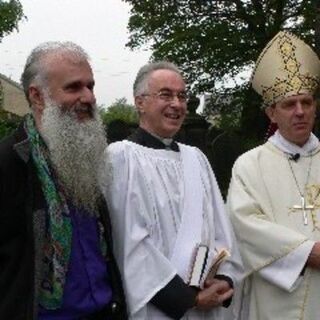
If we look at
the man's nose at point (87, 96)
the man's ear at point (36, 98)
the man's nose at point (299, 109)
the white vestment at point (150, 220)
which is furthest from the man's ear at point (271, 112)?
the man's ear at point (36, 98)

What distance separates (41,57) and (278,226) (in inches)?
61.6

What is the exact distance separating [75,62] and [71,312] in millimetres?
991

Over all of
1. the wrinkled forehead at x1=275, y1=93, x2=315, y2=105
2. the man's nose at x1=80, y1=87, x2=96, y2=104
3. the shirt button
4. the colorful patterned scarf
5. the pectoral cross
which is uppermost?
the man's nose at x1=80, y1=87, x2=96, y2=104

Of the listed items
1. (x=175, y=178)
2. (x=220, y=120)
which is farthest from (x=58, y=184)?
(x=220, y=120)

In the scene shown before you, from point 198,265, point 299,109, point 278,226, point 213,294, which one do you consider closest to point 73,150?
point 198,265

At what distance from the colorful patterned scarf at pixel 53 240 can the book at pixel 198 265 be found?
648 mm

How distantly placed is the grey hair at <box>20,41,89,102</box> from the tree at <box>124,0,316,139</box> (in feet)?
57.8

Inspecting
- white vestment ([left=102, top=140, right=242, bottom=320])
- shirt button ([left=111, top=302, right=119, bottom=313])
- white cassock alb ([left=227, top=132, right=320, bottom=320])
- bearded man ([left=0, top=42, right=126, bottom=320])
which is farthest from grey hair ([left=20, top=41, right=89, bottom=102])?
white cassock alb ([left=227, top=132, right=320, bottom=320])

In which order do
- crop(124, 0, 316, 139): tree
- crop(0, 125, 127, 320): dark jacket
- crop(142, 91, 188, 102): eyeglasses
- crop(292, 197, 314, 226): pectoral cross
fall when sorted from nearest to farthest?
crop(0, 125, 127, 320): dark jacket < crop(142, 91, 188, 102): eyeglasses < crop(292, 197, 314, 226): pectoral cross < crop(124, 0, 316, 139): tree

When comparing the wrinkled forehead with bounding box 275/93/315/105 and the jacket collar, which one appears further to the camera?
the wrinkled forehead with bounding box 275/93/315/105

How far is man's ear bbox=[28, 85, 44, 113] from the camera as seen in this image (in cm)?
283

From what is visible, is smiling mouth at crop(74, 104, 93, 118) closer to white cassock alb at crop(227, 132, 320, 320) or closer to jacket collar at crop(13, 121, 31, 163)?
jacket collar at crop(13, 121, 31, 163)

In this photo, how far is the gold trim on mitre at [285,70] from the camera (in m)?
3.94

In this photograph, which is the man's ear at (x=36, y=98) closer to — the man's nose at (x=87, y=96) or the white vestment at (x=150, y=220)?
the man's nose at (x=87, y=96)
